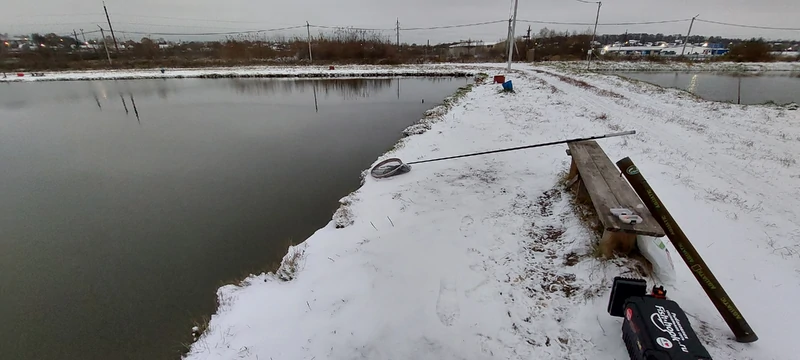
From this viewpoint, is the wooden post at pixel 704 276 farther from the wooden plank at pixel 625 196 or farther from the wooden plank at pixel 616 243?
the wooden plank at pixel 616 243

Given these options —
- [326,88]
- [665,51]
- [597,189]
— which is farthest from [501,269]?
[665,51]

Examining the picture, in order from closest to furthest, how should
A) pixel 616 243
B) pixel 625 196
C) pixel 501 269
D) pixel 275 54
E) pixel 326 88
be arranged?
1. pixel 616 243
2. pixel 625 196
3. pixel 501 269
4. pixel 326 88
5. pixel 275 54

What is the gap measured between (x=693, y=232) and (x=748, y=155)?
523 cm

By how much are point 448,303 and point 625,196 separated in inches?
98.5

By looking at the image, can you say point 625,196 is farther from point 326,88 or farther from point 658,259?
point 326,88

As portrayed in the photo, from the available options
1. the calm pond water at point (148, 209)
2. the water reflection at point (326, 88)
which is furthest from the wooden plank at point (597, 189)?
the water reflection at point (326, 88)

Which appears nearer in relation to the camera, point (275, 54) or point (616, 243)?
point (616, 243)

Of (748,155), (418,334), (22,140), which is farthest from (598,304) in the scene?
(22,140)

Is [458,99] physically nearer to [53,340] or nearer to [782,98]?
[782,98]

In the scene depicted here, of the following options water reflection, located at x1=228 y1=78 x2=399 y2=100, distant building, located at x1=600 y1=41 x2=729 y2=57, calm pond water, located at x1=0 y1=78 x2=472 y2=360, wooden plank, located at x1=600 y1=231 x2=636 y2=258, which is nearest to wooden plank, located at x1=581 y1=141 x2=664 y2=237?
wooden plank, located at x1=600 y1=231 x2=636 y2=258

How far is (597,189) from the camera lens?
4.23 m

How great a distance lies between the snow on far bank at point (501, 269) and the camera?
3.18 meters

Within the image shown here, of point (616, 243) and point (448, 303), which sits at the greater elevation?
point (616, 243)

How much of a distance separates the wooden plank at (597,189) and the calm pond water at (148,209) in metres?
4.62
